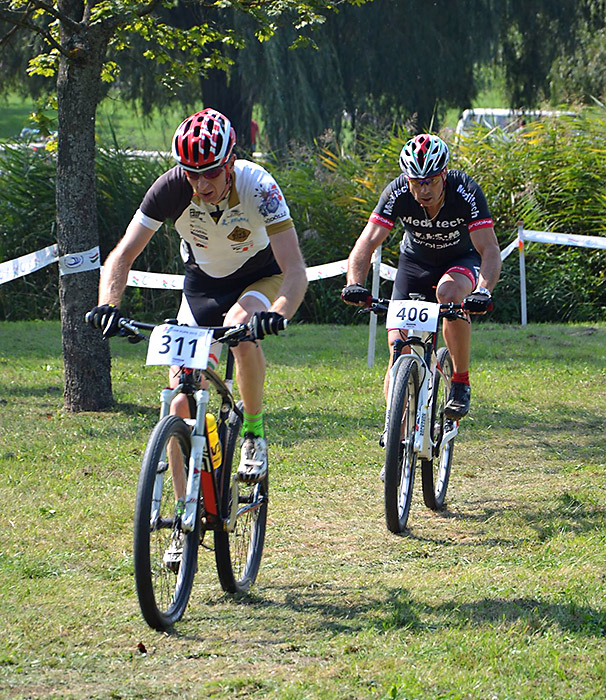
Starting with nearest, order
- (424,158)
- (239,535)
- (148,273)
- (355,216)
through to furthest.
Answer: (239,535) < (424,158) < (148,273) < (355,216)

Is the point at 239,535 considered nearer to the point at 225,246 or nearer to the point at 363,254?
the point at 225,246

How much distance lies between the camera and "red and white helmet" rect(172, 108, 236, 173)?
4.84m

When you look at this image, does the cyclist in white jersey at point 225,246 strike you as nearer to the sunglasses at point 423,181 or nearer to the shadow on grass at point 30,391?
the sunglasses at point 423,181

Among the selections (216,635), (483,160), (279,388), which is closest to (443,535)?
(216,635)

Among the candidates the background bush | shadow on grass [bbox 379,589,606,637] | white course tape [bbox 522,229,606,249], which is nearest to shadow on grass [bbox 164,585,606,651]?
shadow on grass [bbox 379,589,606,637]

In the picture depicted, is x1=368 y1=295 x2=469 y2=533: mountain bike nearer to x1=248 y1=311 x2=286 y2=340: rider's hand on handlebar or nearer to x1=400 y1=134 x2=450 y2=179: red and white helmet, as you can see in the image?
x1=400 y1=134 x2=450 y2=179: red and white helmet

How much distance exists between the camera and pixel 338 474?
25.3 ft

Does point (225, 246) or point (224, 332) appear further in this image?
point (225, 246)

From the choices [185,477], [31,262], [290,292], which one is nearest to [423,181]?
[290,292]

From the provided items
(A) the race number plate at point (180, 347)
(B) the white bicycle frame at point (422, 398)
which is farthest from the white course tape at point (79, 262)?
(A) the race number plate at point (180, 347)

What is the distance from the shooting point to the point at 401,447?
6.38 m

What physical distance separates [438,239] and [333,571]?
2.38m

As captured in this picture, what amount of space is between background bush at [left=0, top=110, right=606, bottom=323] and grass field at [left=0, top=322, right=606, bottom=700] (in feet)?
17.5

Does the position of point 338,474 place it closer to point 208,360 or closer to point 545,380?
point 208,360
